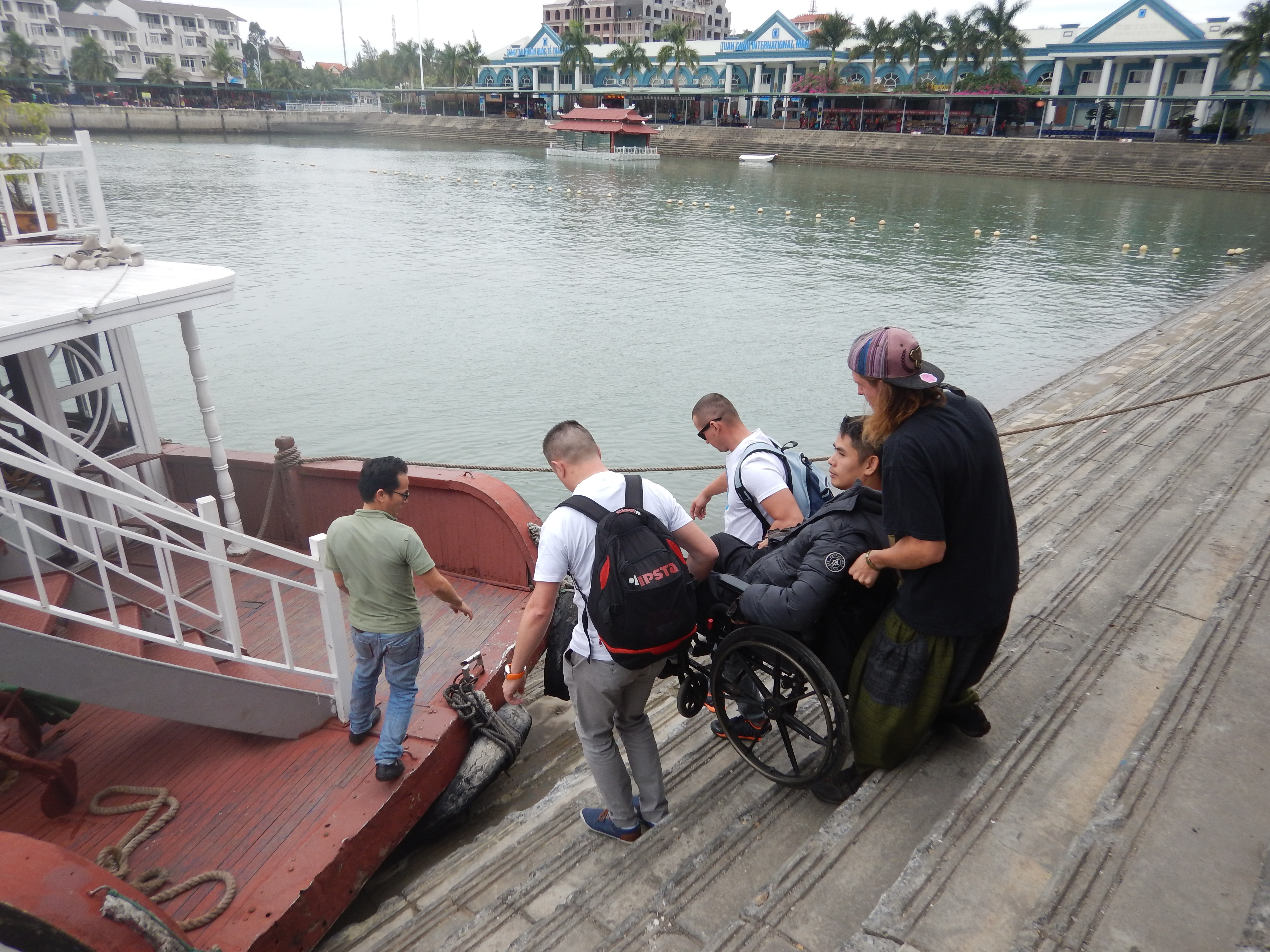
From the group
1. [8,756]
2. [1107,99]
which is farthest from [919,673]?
[1107,99]

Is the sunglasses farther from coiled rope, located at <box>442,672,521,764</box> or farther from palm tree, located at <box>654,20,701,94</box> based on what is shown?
palm tree, located at <box>654,20,701,94</box>

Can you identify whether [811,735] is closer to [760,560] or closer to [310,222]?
[760,560]

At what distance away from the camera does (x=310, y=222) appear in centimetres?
3030

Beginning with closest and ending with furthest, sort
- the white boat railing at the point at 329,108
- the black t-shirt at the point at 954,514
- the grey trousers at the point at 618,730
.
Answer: the black t-shirt at the point at 954,514
the grey trousers at the point at 618,730
the white boat railing at the point at 329,108

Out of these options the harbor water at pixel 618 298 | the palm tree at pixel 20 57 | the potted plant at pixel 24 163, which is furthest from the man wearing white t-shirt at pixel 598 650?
the palm tree at pixel 20 57

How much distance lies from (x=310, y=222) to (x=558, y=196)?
1361 cm

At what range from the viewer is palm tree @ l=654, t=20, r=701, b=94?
74875 millimetres

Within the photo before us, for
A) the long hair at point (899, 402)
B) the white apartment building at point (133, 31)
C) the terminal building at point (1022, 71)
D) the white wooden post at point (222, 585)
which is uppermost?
the white apartment building at point (133, 31)

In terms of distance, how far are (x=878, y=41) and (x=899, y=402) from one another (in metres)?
72.7

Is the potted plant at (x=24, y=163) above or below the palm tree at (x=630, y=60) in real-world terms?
below

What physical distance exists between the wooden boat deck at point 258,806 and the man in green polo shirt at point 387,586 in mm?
214

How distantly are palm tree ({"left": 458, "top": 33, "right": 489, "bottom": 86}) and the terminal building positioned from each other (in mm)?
3524

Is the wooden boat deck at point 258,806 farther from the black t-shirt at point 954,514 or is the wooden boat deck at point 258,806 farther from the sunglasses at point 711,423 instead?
the black t-shirt at point 954,514

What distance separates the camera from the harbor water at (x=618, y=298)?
41.4 feet
